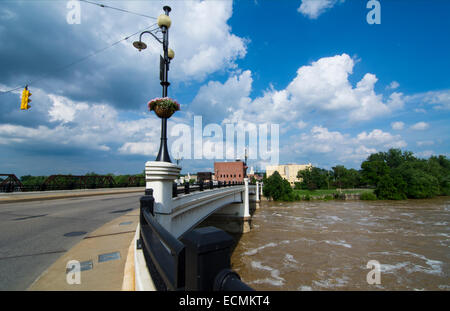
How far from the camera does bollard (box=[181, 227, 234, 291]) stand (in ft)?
5.43

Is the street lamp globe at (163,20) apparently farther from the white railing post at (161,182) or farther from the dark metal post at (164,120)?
the white railing post at (161,182)

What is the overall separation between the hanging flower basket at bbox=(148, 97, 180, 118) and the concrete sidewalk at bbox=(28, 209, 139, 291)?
387cm

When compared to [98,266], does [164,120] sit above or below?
above

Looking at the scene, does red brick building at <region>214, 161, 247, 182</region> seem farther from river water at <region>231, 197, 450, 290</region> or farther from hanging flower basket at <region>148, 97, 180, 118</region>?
hanging flower basket at <region>148, 97, 180, 118</region>

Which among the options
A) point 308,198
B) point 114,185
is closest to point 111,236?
point 114,185

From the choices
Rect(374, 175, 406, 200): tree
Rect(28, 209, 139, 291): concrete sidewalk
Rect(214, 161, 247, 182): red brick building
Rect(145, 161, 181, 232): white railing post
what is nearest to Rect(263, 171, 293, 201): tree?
Rect(374, 175, 406, 200): tree

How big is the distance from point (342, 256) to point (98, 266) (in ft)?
63.5

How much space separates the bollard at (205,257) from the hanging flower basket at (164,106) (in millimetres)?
5029

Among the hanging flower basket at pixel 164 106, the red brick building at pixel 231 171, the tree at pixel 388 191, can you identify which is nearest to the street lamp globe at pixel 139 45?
the hanging flower basket at pixel 164 106

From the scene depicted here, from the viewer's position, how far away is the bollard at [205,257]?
1654mm

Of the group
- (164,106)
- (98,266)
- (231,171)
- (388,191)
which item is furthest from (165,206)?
(231,171)

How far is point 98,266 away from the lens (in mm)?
4418

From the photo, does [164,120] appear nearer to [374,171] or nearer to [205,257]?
[205,257]
